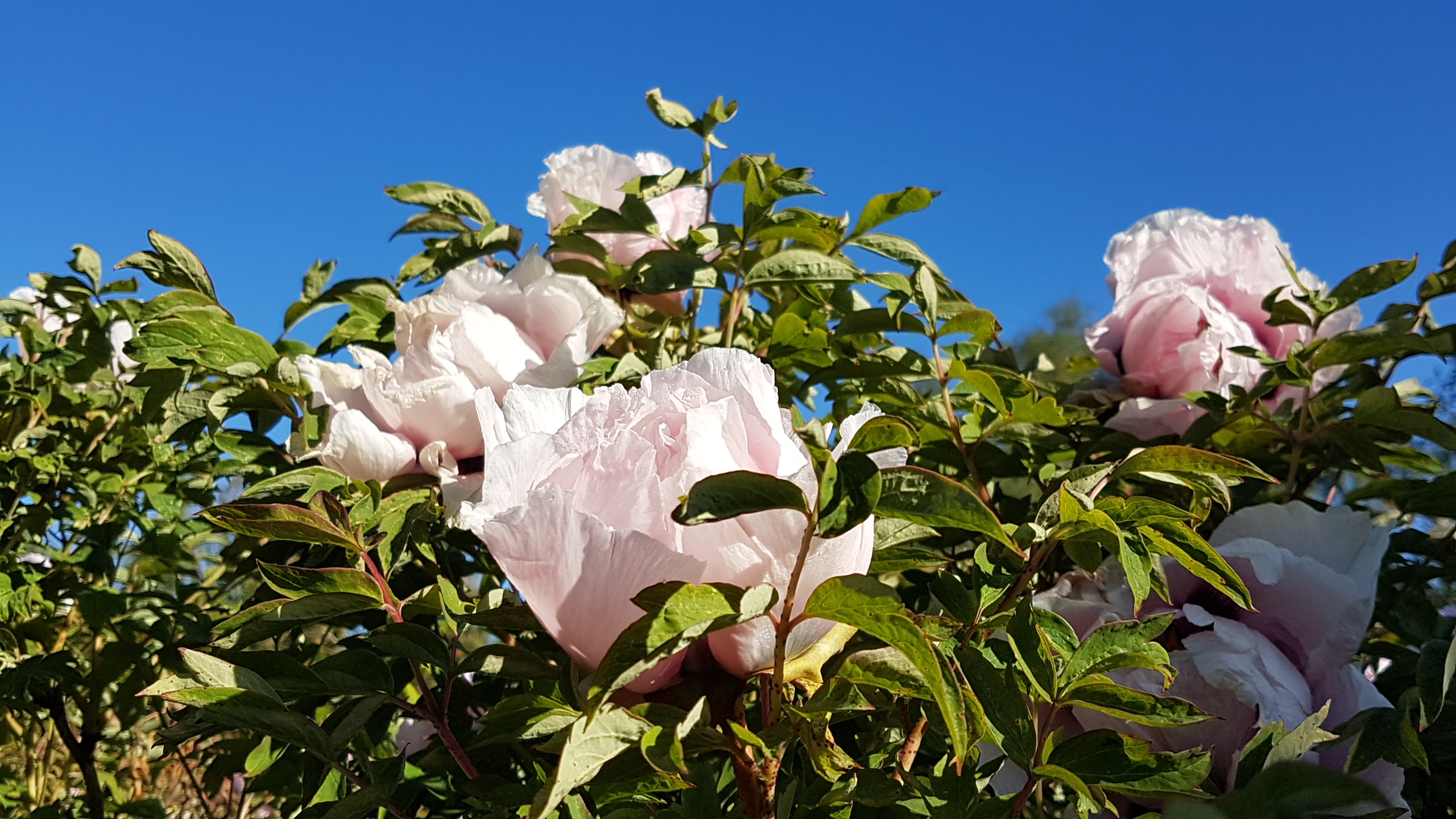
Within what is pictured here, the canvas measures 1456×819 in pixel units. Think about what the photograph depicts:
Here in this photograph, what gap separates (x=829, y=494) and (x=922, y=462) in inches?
26.2

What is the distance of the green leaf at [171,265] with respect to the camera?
994 mm

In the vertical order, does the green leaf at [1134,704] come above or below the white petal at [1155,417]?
below

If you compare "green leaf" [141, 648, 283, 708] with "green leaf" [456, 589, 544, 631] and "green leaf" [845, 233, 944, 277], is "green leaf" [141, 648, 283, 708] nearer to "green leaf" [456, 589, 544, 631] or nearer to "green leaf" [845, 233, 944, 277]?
"green leaf" [456, 589, 544, 631]

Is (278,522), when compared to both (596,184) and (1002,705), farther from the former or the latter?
(596,184)

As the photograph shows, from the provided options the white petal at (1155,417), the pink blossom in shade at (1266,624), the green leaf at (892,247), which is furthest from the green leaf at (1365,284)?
the green leaf at (892,247)

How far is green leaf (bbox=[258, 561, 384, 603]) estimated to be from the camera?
0.60 meters

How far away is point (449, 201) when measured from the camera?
46.8 inches

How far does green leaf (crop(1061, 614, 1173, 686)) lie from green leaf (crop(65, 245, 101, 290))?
134 cm

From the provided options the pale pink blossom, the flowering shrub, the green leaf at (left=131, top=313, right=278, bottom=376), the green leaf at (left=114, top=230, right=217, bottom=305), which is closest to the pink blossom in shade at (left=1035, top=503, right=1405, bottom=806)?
the flowering shrub

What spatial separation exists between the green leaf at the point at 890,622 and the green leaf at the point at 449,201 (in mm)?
849

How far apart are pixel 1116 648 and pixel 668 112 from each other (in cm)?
80

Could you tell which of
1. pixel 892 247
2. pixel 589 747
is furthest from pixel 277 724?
pixel 892 247

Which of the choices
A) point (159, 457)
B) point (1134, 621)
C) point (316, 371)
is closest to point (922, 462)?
point (1134, 621)

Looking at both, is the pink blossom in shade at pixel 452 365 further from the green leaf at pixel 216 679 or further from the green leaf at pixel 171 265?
the green leaf at pixel 216 679
